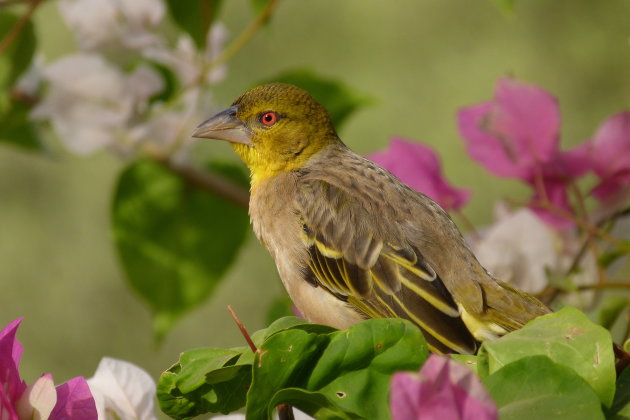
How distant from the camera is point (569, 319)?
2.46ft

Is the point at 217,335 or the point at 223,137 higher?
the point at 223,137

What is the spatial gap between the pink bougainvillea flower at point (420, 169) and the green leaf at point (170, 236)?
1.40 feet

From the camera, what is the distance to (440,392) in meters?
0.62

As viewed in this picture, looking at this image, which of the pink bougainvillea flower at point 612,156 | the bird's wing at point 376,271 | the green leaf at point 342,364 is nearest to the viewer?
the green leaf at point 342,364

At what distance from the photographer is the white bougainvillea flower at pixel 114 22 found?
5.94 ft

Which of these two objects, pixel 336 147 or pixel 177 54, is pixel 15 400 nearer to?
pixel 336 147

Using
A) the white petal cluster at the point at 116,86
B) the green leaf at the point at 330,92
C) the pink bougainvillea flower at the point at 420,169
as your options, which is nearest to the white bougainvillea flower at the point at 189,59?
the white petal cluster at the point at 116,86

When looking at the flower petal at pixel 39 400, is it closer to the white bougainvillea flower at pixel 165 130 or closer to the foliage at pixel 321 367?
the foliage at pixel 321 367

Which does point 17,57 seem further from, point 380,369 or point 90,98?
point 380,369

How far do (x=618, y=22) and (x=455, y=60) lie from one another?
927 millimetres

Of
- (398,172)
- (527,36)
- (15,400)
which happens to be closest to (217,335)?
(527,36)

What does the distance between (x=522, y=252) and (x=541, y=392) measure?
0.82 m

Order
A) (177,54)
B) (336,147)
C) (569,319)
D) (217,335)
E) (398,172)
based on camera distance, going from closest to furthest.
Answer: (569,319), (398,172), (336,147), (177,54), (217,335)

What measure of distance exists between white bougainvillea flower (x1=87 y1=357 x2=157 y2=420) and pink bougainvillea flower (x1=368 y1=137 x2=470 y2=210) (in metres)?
0.70
